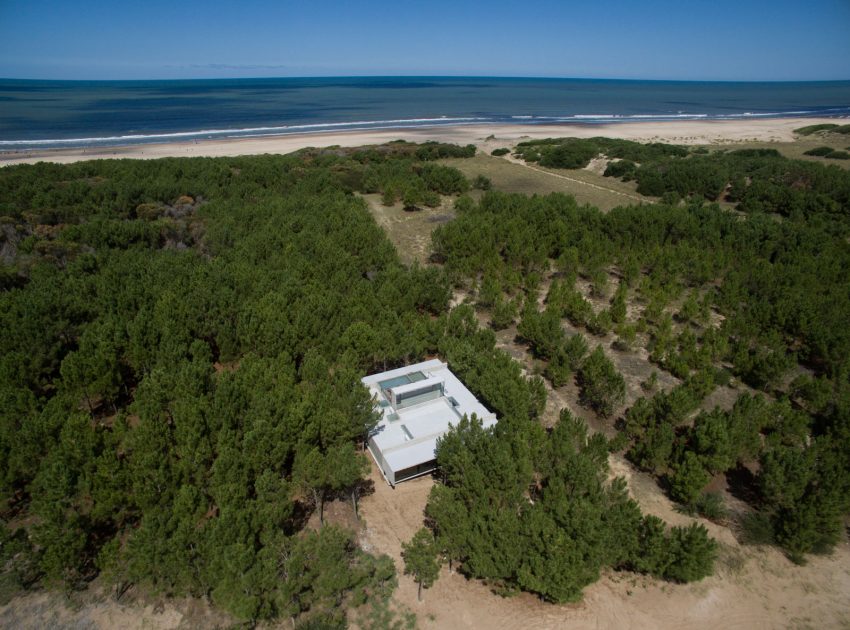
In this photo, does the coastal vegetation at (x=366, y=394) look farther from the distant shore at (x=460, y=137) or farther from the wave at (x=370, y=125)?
the wave at (x=370, y=125)

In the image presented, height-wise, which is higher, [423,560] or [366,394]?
[366,394]

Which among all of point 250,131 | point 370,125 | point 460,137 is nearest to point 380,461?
point 460,137

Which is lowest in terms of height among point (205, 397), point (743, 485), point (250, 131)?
point (743, 485)

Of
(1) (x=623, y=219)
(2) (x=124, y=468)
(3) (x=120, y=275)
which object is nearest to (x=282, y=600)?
(2) (x=124, y=468)

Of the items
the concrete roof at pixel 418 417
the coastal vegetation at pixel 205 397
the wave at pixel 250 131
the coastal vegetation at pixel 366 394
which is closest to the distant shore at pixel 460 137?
the wave at pixel 250 131

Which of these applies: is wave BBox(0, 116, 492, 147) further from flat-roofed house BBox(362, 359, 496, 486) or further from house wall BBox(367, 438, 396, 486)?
house wall BBox(367, 438, 396, 486)

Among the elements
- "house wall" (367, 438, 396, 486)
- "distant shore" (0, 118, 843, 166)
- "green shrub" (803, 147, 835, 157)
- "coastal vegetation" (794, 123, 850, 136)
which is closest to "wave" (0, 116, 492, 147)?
"distant shore" (0, 118, 843, 166)

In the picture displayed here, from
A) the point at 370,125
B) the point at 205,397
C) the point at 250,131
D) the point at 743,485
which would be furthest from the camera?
the point at 370,125

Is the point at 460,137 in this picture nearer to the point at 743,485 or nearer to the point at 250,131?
the point at 250,131
